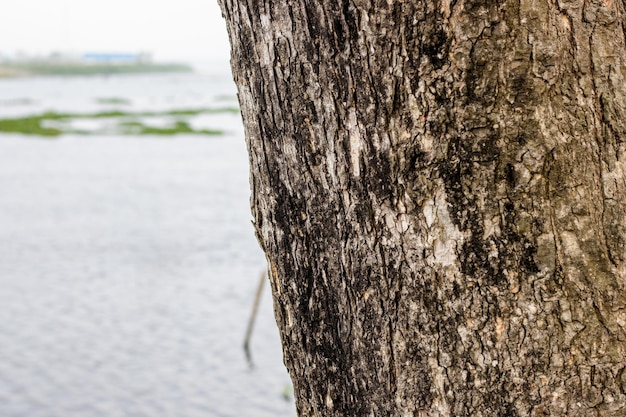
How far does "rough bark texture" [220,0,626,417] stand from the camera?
117 cm

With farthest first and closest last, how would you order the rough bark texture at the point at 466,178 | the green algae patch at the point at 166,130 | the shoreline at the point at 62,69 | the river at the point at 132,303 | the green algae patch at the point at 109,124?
the shoreline at the point at 62,69
the green algae patch at the point at 109,124
the green algae patch at the point at 166,130
the river at the point at 132,303
the rough bark texture at the point at 466,178

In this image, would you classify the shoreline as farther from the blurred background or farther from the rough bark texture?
the rough bark texture

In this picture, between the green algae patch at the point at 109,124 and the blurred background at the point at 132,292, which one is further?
the green algae patch at the point at 109,124

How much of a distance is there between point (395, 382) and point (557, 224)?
408mm

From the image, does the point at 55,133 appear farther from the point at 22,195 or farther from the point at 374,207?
the point at 374,207

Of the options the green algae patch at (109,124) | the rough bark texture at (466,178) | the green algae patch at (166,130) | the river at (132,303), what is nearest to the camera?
the rough bark texture at (466,178)

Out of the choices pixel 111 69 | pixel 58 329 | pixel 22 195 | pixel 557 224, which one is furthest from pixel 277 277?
pixel 111 69

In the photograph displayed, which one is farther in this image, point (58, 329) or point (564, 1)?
point (58, 329)

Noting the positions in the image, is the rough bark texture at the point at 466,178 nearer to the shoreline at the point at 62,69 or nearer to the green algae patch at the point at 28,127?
the green algae patch at the point at 28,127

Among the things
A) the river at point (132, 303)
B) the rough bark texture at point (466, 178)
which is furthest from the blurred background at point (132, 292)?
the rough bark texture at point (466, 178)

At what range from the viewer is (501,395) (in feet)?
4.06

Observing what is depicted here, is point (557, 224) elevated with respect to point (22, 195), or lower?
elevated

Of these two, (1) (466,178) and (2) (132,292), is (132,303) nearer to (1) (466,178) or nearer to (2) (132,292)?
(2) (132,292)

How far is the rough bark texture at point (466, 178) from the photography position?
1166mm
